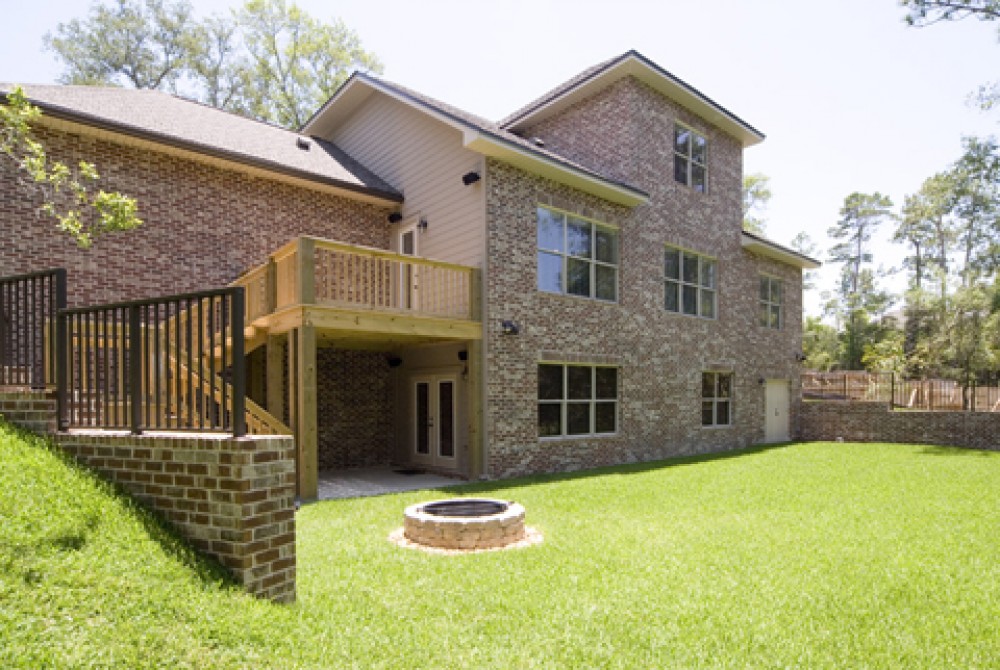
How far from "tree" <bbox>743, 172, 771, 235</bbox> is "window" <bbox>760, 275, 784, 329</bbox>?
1936 centimetres

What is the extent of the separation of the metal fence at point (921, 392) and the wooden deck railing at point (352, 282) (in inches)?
640

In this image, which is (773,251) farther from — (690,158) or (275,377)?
(275,377)

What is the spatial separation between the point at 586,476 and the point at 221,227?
28.0ft

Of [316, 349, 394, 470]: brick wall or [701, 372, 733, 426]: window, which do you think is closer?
[316, 349, 394, 470]: brick wall

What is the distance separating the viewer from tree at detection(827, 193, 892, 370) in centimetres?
4431

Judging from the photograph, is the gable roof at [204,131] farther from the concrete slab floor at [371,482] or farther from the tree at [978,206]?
the tree at [978,206]

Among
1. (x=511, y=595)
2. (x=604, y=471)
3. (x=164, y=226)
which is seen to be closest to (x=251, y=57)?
(x=164, y=226)

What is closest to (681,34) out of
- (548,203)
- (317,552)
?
(548,203)

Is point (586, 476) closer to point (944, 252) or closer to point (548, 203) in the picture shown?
point (548, 203)

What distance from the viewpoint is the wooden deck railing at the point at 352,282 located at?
8891 mm

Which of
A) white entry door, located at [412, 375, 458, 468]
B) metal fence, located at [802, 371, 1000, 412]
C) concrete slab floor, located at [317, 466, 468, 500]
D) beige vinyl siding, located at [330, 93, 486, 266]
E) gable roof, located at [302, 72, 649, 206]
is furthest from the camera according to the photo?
metal fence, located at [802, 371, 1000, 412]

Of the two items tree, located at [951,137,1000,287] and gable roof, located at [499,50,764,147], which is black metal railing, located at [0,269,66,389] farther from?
tree, located at [951,137,1000,287]

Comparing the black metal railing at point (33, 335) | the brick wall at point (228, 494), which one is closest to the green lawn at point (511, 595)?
the brick wall at point (228, 494)

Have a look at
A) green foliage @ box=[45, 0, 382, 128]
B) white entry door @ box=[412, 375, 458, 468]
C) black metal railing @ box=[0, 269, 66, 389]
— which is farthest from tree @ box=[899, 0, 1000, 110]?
black metal railing @ box=[0, 269, 66, 389]
